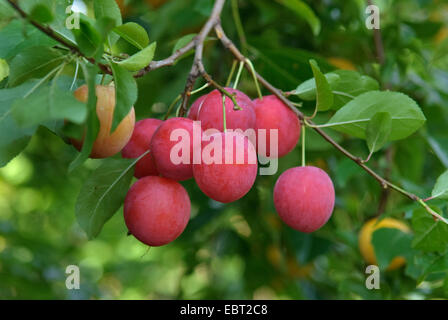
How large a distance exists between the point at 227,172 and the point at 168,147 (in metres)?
0.09

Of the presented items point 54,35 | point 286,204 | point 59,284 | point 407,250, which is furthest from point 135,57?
point 59,284

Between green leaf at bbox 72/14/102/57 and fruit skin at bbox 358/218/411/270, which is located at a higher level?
green leaf at bbox 72/14/102/57

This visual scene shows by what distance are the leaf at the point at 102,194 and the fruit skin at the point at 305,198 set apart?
0.26 m

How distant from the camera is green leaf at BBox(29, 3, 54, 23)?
0.59 metres

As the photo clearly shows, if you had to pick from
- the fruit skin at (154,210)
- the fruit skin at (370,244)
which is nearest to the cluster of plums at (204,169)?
the fruit skin at (154,210)

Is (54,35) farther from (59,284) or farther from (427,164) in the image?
(427,164)

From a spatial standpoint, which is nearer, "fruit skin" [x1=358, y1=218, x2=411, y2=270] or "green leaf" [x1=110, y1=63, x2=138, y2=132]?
"green leaf" [x1=110, y1=63, x2=138, y2=132]

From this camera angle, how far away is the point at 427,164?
185 centimetres

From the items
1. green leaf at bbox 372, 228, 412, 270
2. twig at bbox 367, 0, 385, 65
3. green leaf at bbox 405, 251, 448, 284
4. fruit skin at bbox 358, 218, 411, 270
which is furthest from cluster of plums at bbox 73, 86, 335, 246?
twig at bbox 367, 0, 385, 65

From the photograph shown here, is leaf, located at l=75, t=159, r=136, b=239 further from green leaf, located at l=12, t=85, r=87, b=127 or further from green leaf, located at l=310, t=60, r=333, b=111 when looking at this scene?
green leaf, located at l=310, t=60, r=333, b=111

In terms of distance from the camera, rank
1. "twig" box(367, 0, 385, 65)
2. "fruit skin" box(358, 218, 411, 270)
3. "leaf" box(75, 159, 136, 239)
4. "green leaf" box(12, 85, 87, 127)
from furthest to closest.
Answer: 1. "twig" box(367, 0, 385, 65)
2. "fruit skin" box(358, 218, 411, 270)
3. "leaf" box(75, 159, 136, 239)
4. "green leaf" box(12, 85, 87, 127)

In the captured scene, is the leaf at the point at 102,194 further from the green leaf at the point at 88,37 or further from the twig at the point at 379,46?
the twig at the point at 379,46

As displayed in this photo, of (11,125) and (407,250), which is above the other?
(11,125)

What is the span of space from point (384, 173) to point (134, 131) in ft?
2.78
